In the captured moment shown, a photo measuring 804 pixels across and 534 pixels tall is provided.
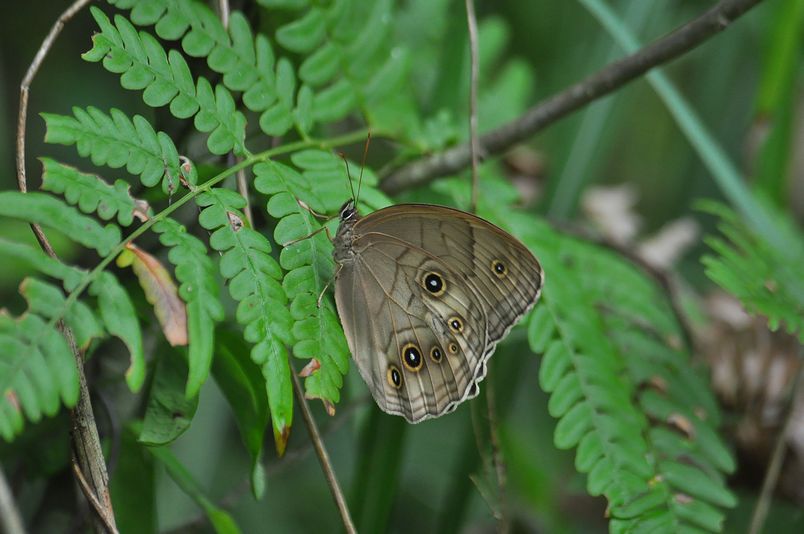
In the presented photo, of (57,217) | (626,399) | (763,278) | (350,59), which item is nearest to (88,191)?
(57,217)

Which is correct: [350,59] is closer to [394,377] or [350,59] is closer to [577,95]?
[577,95]

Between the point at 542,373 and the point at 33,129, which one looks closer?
the point at 542,373

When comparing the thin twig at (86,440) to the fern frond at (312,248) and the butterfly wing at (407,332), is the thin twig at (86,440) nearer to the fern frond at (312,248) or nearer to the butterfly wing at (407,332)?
the fern frond at (312,248)

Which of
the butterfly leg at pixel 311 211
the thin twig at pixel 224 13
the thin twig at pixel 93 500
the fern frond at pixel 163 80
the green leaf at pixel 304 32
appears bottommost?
the thin twig at pixel 93 500

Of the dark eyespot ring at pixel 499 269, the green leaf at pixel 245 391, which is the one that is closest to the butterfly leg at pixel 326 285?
the green leaf at pixel 245 391

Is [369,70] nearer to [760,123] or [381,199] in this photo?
[381,199]

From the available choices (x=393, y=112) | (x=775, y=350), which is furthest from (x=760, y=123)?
(x=393, y=112)

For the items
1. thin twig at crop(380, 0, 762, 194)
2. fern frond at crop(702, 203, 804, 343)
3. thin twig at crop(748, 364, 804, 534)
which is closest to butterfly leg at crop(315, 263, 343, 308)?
thin twig at crop(380, 0, 762, 194)
